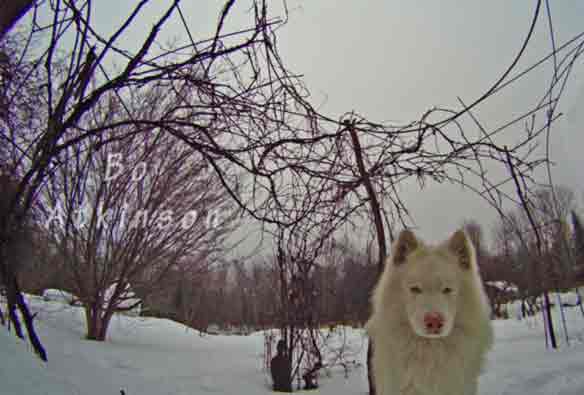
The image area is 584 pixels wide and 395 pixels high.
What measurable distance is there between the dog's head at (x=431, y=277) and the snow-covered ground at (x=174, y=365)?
1252mm

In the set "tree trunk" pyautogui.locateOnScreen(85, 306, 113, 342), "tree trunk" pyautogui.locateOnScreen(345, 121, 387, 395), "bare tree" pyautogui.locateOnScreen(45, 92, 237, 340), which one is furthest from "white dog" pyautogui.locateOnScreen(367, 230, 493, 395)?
"tree trunk" pyautogui.locateOnScreen(85, 306, 113, 342)

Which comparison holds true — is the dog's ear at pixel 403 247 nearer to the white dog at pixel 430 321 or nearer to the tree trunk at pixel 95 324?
the white dog at pixel 430 321

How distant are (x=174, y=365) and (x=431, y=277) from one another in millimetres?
5292

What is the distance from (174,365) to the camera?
5969 millimetres

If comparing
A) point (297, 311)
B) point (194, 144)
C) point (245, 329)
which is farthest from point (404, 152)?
point (245, 329)

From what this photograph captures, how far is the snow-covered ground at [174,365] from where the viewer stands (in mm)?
1546

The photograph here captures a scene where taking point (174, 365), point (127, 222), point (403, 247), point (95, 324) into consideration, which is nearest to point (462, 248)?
point (403, 247)

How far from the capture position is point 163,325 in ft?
35.9

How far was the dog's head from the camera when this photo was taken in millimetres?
1724

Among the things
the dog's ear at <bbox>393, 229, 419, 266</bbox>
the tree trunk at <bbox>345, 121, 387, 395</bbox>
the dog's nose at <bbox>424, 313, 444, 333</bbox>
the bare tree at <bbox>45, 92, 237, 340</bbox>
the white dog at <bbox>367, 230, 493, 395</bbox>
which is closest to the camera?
the dog's nose at <bbox>424, 313, 444, 333</bbox>

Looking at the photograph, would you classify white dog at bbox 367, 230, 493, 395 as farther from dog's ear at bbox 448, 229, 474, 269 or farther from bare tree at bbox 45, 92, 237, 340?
bare tree at bbox 45, 92, 237, 340

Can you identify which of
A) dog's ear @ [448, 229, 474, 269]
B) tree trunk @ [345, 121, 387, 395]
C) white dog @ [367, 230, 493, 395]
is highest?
tree trunk @ [345, 121, 387, 395]

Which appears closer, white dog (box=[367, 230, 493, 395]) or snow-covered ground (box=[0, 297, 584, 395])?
snow-covered ground (box=[0, 297, 584, 395])

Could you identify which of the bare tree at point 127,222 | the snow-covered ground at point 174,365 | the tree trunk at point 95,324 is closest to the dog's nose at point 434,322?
the snow-covered ground at point 174,365
